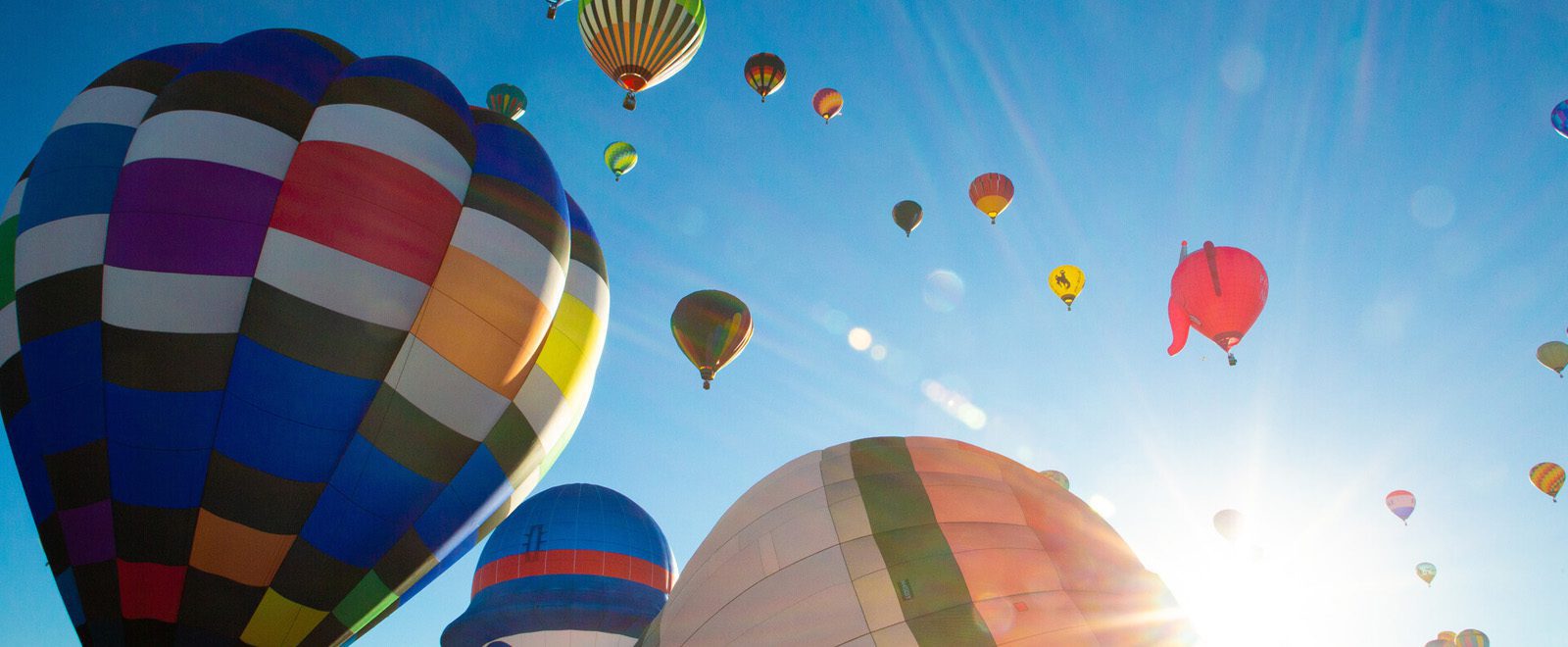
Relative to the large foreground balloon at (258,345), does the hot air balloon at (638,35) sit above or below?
above

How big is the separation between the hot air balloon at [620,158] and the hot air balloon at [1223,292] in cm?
1008

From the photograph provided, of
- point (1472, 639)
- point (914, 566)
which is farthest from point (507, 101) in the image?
point (1472, 639)

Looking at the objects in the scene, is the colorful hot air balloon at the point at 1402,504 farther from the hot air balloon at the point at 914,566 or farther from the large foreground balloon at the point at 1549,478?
the hot air balloon at the point at 914,566

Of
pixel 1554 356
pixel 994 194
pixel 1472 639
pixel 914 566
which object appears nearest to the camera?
pixel 914 566

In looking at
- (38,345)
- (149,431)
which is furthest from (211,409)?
(38,345)

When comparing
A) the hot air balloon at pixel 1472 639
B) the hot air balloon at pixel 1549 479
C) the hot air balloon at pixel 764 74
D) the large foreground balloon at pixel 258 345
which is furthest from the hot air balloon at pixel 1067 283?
the hot air balloon at pixel 1472 639

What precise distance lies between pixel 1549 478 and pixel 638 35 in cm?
2496

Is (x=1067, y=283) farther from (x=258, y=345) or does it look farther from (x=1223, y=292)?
(x=258, y=345)

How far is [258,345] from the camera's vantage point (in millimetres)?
6035

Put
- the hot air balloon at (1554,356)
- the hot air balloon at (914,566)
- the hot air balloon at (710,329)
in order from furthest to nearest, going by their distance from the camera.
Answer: the hot air balloon at (1554,356) < the hot air balloon at (710,329) < the hot air balloon at (914,566)

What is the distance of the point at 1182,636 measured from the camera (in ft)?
14.9

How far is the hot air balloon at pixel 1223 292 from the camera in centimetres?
1348

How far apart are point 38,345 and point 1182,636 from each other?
7695 mm

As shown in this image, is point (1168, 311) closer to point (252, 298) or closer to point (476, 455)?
point (476, 455)
